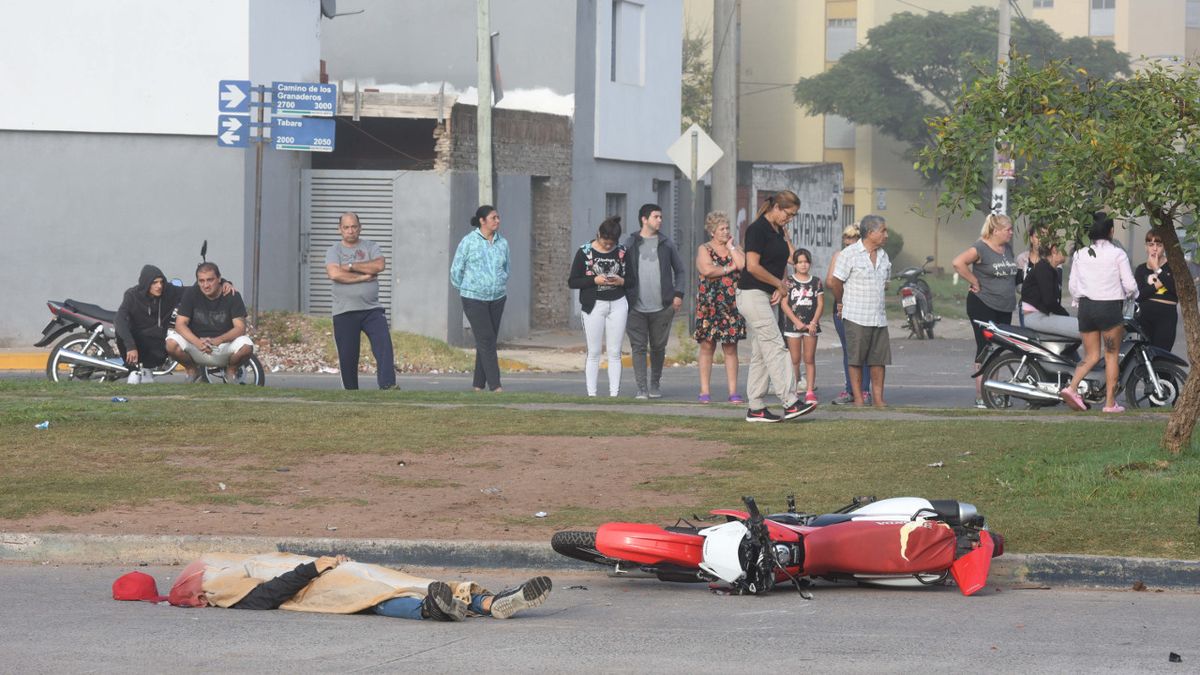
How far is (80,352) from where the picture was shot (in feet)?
54.6

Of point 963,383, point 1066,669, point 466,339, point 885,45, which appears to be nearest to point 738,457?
point 1066,669

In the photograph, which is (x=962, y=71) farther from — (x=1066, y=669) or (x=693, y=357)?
(x=1066, y=669)

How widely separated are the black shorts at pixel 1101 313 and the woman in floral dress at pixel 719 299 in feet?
10.3

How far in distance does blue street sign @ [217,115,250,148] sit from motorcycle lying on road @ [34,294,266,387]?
5.23 meters

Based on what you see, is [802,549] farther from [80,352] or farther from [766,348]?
[80,352]

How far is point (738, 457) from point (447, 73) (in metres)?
18.8

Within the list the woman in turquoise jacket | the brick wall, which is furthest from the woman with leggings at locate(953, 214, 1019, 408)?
the brick wall

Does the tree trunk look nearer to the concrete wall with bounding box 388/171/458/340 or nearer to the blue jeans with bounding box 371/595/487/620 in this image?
the blue jeans with bounding box 371/595/487/620

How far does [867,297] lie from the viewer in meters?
14.5

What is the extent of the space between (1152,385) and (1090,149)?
18.3 feet

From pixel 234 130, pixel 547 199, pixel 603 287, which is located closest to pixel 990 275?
pixel 603 287

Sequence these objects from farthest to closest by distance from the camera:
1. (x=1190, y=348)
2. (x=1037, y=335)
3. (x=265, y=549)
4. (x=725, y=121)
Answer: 1. (x=725, y=121)
2. (x=1037, y=335)
3. (x=1190, y=348)
4. (x=265, y=549)

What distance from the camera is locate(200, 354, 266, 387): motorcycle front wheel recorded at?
53.0 feet

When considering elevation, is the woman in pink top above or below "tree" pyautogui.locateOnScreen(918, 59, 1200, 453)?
below
